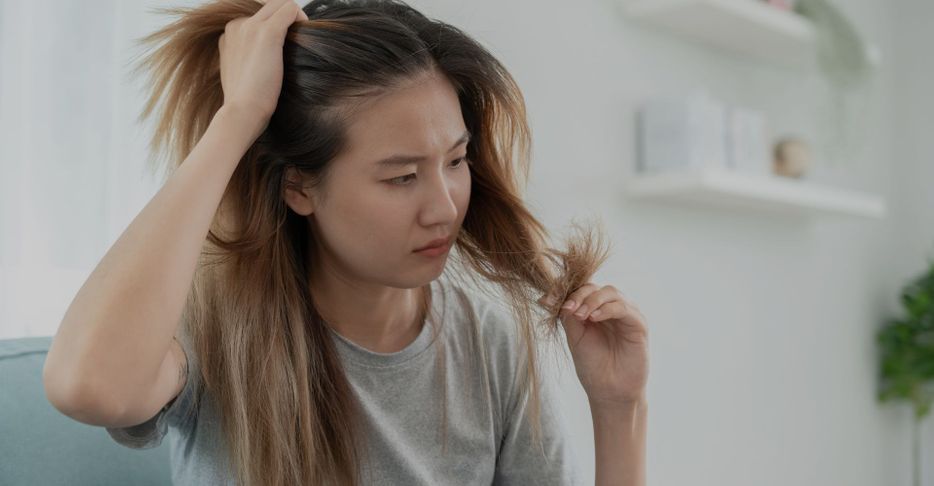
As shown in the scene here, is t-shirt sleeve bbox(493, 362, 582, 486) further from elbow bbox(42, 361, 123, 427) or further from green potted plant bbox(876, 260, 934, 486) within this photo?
green potted plant bbox(876, 260, 934, 486)

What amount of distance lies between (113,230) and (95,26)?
29 centimetres

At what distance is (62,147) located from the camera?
3.99 ft

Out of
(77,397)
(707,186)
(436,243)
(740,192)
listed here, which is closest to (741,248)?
(740,192)

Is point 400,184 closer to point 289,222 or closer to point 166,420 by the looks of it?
point 289,222

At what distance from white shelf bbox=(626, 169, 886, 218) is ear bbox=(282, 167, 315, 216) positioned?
1014mm

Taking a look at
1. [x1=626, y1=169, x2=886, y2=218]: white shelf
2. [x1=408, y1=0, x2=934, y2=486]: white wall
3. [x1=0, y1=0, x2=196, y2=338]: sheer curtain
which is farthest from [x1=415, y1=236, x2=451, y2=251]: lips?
[x1=626, y1=169, x2=886, y2=218]: white shelf

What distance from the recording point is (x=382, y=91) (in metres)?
0.95

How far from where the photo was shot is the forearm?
44.4 inches

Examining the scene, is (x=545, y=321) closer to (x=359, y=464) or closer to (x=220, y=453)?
(x=359, y=464)

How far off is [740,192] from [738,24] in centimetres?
40

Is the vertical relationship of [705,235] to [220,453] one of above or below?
above

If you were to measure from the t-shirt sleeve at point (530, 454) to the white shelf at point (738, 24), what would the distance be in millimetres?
1028

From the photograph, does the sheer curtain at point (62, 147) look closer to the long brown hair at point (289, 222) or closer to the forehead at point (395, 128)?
the long brown hair at point (289, 222)

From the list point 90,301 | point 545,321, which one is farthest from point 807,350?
point 90,301
